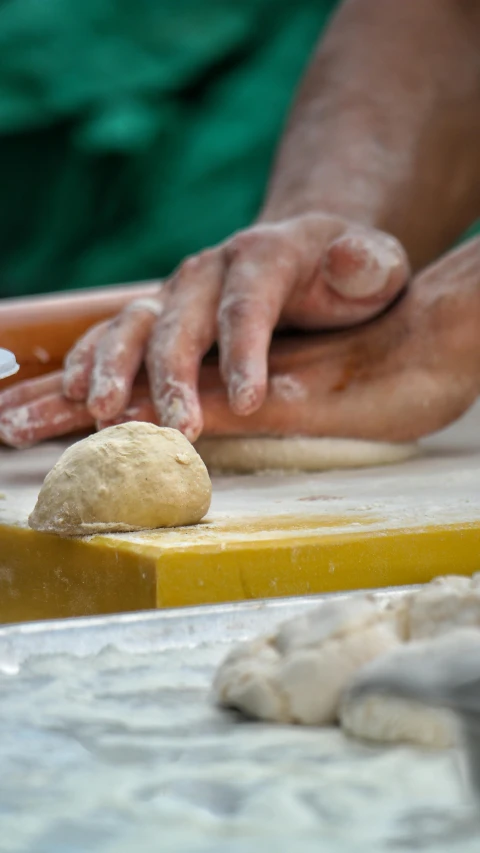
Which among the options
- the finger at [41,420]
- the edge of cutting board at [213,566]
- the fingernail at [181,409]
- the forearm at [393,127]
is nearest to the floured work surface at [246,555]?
the edge of cutting board at [213,566]

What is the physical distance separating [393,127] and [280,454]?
68 centimetres

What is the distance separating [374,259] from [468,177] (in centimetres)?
68

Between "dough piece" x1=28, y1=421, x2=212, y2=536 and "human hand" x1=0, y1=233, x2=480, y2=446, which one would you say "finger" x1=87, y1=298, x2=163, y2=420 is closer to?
"human hand" x1=0, y1=233, x2=480, y2=446

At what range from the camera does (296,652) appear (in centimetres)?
42

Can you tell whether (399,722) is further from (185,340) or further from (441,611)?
(185,340)

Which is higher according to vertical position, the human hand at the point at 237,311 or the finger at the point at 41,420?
the human hand at the point at 237,311

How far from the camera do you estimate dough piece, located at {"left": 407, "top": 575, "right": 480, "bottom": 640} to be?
→ 1.38ft

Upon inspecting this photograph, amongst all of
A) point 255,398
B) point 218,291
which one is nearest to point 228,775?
point 255,398

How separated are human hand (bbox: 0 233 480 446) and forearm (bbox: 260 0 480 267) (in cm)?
29

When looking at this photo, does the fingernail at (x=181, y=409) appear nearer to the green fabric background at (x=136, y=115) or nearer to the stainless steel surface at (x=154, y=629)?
the stainless steel surface at (x=154, y=629)

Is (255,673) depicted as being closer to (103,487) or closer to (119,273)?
(103,487)

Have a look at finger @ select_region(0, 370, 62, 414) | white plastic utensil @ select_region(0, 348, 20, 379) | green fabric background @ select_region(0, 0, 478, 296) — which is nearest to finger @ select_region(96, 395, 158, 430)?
finger @ select_region(0, 370, 62, 414)

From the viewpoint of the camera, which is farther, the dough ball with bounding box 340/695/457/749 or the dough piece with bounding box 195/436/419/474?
the dough piece with bounding box 195/436/419/474

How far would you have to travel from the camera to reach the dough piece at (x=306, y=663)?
409 millimetres
